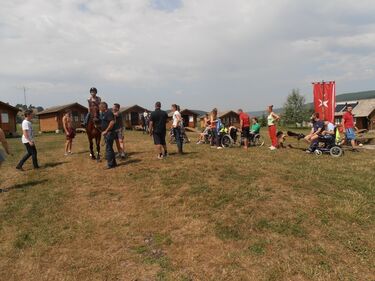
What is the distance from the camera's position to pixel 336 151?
13.5m

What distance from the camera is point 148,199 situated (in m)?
8.10

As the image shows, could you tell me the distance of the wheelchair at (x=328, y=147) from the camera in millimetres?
13525

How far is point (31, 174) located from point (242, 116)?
9.11 metres

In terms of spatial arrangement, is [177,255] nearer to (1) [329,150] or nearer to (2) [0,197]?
(2) [0,197]

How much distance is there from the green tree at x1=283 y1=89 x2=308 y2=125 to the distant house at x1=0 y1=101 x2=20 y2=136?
202ft

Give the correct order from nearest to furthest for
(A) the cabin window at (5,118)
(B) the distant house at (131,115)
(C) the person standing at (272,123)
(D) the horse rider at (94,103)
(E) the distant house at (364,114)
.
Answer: (D) the horse rider at (94,103), (C) the person standing at (272,123), (A) the cabin window at (5,118), (B) the distant house at (131,115), (E) the distant house at (364,114)

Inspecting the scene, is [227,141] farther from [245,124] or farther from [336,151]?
[336,151]

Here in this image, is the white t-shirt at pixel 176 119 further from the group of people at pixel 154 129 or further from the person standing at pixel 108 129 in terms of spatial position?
the person standing at pixel 108 129

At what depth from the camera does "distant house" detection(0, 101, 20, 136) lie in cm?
3775

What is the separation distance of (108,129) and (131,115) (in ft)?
121

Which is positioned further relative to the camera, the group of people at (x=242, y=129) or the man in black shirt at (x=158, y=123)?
the group of people at (x=242, y=129)

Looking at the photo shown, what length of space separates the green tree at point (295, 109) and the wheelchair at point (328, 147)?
69489mm

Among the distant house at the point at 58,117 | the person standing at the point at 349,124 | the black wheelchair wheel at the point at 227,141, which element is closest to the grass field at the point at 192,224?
the person standing at the point at 349,124

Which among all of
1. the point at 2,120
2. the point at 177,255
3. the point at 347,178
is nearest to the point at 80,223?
the point at 177,255
